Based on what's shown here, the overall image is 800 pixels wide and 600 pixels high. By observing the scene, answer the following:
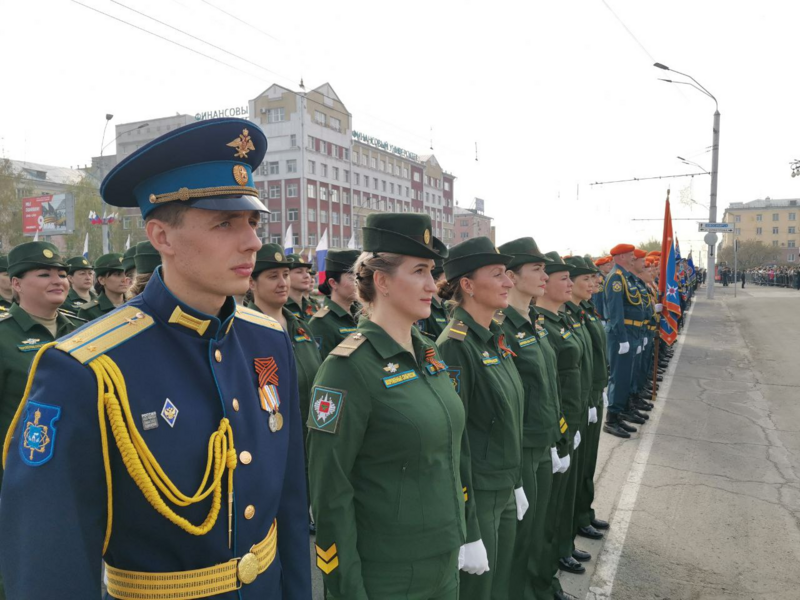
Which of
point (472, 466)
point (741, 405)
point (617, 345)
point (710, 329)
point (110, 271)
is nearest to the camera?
point (472, 466)

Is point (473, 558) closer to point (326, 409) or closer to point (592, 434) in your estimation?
point (326, 409)

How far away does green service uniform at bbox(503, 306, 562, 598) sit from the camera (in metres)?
3.54

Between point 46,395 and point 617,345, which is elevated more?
point 46,395

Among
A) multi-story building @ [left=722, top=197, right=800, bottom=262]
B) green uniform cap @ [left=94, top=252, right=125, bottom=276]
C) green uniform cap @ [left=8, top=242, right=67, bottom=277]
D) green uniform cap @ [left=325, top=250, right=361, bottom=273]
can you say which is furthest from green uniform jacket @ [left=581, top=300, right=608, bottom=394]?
multi-story building @ [left=722, top=197, right=800, bottom=262]

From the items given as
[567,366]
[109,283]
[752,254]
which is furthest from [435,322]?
[752,254]

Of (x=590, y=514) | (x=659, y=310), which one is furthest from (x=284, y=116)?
(x=590, y=514)

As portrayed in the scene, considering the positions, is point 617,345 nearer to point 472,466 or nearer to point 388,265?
point 472,466

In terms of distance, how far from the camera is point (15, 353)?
13.0ft

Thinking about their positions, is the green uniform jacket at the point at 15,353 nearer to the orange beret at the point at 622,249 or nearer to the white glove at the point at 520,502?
the white glove at the point at 520,502

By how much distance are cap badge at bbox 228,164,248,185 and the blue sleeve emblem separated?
742 mm

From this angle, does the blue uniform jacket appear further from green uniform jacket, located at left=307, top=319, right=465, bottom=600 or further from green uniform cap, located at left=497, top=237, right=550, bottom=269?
green uniform cap, located at left=497, top=237, right=550, bottom=269

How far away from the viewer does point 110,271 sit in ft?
24.5

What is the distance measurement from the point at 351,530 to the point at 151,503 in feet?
3.32

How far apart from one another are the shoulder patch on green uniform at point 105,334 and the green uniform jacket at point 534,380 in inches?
101
